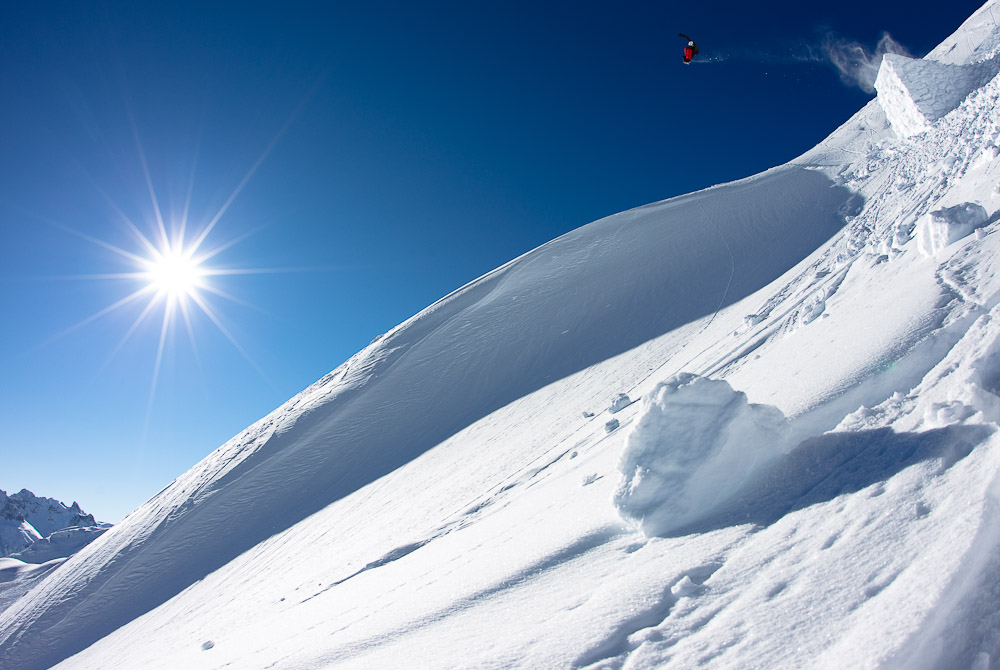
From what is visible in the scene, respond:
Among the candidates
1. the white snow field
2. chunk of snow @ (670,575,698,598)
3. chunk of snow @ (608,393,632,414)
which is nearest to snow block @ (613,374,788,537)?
the white snow field

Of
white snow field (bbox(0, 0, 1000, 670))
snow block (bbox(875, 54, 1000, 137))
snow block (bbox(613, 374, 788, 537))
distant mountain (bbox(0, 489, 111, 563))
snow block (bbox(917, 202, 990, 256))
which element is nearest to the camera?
white snow field (bbox(0, 0, 1000, 670))

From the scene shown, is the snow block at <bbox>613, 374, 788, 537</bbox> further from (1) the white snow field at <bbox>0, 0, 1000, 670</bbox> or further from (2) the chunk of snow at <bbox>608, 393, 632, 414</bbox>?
(2) the chunk of snow at <bbox>608, 393, 632, 414</bbox>

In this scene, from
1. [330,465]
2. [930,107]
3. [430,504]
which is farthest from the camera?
[930,107]

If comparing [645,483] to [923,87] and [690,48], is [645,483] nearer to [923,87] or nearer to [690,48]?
[690,48]

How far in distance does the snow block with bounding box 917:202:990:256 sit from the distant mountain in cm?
10972

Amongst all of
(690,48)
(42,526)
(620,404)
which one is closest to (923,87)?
(690,48)

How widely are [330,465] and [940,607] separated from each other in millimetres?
18268

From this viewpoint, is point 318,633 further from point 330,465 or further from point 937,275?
point 330,465

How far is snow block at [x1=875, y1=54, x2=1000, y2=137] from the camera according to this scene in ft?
75.0

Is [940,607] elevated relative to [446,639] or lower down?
lower down

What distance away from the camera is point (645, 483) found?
4.88m

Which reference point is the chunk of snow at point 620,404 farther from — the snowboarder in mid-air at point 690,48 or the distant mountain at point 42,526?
the distant mountain at point 42,526

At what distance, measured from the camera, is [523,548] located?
5949mm

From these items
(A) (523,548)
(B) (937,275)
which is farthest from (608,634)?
(B) (937,275)
